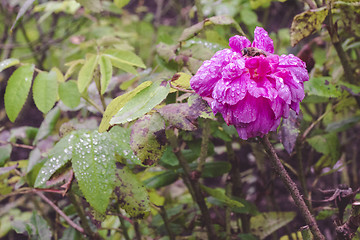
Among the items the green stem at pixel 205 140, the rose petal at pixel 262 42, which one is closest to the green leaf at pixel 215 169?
the green stem at pixel 205 140

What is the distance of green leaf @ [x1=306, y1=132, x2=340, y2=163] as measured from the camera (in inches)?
42.5

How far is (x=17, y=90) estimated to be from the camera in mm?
887

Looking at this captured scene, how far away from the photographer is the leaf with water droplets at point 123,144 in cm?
79

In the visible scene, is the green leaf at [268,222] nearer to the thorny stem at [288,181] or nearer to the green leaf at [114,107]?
the thorny stem at [288,181]

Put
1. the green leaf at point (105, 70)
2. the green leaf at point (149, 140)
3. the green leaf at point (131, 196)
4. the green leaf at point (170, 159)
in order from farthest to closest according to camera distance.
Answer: the green leaf at point (170, 159), the green leaf at point (105, 70), the green leaf at point (131, 196), the green leaf at point (149, 140)

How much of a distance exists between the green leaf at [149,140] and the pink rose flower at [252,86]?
0.12m

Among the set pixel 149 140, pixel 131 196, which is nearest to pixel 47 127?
pixel 131 196

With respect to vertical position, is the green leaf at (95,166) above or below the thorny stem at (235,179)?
above

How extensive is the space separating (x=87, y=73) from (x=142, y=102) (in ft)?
1.02

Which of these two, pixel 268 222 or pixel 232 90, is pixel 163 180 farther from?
pixel 232 90

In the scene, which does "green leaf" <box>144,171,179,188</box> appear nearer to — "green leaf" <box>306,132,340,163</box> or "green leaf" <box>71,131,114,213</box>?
"green leaf" <box>71,131,114,213</box>

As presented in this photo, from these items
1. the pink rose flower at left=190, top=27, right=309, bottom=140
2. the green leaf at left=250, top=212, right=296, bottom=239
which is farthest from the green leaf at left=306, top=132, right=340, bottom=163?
the pink rose flower at left=190, top=27, right=309, bottom=140

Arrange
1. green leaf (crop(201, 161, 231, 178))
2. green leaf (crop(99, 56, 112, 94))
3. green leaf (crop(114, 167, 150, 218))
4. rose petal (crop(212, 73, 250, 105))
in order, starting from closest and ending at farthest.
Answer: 1. rose petal (crop(212, 73, 250, 105))
2. green leaf (crop(114, 167, 150, 218))
3. green leaf (crop(99, 56, 112, 94))
4. green leaf (crop(201, 161, 231, 178))

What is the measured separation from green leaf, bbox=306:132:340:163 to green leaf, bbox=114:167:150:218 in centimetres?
59
